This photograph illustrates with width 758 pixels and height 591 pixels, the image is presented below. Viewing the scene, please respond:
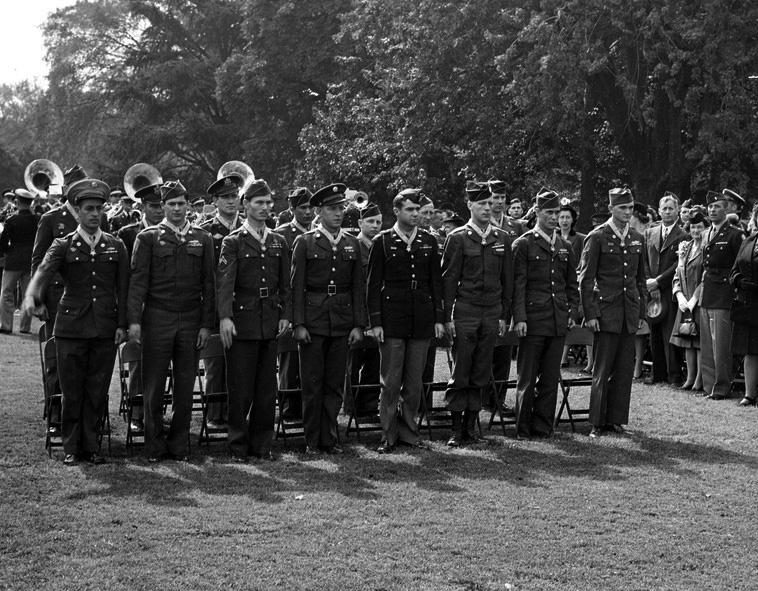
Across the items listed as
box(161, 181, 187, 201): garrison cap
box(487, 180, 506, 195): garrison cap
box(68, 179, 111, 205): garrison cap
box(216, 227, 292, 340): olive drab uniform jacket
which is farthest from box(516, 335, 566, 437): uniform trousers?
box(68, 179, 111, 205): garrison cap

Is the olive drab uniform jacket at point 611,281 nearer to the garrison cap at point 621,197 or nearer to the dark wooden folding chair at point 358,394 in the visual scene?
Result: the garrison cap at point 621,197

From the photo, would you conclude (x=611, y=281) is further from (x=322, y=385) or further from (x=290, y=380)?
(x=290, y=380)

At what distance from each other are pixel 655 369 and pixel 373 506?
787 centimetres

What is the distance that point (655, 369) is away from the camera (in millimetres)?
14867

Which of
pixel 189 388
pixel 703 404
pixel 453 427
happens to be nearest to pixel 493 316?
pixel 453 427

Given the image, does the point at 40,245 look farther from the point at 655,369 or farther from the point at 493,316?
the point at 655,369

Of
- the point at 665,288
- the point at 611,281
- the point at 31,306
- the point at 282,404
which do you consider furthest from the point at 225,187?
the point at 665,288

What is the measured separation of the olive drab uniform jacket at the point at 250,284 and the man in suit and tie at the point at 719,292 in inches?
241

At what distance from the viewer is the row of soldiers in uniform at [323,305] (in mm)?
9336

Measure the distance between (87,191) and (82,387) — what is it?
1.59m

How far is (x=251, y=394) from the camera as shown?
31.5 ft

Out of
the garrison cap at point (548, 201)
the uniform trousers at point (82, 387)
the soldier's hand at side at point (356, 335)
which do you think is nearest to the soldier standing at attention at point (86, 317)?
the uniform trousers at point (82, 387)

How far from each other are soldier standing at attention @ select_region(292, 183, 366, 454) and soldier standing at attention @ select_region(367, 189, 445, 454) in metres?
0.20

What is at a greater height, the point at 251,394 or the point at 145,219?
the point at 145,219
